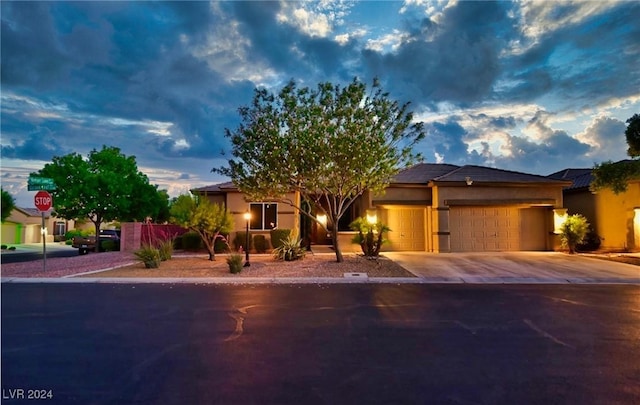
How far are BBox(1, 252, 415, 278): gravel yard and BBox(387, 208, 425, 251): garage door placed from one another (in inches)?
154

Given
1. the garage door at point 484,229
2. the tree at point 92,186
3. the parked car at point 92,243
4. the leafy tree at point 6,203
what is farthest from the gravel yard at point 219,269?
the leafy tree at point 6,203

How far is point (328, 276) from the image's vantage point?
46.2 ft

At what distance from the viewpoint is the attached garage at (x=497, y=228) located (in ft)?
70.8

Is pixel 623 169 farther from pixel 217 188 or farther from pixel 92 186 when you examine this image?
pixel 92 186

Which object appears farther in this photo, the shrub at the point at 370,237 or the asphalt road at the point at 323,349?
the shrub at the point at 370,237

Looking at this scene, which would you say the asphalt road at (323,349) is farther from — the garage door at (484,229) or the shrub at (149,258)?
the garage door at (484,229)

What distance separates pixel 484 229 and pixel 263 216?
11.6m

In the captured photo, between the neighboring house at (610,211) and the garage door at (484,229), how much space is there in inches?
179

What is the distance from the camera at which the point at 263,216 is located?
74.4ft

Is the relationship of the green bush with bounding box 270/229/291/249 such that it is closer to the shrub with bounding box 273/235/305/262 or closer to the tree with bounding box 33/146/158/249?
the shrub with bounding box 273/235/305/262

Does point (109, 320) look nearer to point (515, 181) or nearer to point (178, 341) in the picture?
point (178, 341)

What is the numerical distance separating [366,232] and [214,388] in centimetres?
1423

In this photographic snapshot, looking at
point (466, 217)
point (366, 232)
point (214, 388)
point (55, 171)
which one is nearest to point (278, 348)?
point (214, 388)

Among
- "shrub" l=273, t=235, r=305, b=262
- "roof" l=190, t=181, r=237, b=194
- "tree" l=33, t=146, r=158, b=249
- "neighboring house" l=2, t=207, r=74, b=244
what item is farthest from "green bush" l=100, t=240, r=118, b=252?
"neighboring house" l=2, t=207, r=74, b=244
